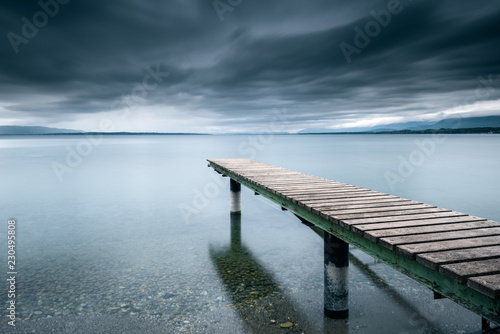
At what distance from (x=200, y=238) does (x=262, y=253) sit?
2.70 metres

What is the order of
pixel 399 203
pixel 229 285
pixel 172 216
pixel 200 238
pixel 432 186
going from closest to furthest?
pixel 399 203 → pixel 229 285 → pixel 200 238 → pixel 172 216 → pixel 432 186

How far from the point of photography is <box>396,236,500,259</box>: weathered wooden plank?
3428mm

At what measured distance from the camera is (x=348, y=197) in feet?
21.4

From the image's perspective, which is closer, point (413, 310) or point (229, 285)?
point (413, 310)

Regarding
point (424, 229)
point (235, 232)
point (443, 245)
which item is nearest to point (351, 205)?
point (424, 229)

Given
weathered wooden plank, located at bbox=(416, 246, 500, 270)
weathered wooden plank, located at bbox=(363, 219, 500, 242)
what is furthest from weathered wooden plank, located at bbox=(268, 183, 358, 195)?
weathered wooden plank, located at bbox=(416, 246, 500, 270)

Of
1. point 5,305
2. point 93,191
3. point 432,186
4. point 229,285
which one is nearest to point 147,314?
point 229,285

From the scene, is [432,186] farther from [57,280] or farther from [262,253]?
[57,280]

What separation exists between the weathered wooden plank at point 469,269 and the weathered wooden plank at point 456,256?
0.07m

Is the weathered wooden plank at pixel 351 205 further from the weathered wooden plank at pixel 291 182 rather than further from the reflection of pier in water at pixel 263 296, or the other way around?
the weathered wooden plank at pixel 291 182

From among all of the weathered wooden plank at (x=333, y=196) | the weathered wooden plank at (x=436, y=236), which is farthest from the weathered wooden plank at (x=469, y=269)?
the weathered wooden plank at (x=333, y=196)

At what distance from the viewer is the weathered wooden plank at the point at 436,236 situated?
3.72 m

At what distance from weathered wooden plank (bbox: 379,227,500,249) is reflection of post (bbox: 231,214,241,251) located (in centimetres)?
690

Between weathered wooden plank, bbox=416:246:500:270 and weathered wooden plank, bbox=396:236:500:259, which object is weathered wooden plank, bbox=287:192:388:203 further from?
weathered wooden plank, bbox=416:246:500:270
